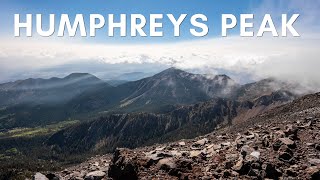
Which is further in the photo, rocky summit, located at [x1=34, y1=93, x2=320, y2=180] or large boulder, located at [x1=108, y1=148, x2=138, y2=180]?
large boulder, located at [x1=108, y1=148, x2=138, y2=180]

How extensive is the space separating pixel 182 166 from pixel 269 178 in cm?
653

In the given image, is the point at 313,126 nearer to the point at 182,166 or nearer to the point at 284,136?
the point at 284,136

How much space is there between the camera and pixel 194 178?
2909 centimetres

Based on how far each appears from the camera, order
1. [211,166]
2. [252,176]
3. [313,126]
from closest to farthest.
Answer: [252,176] < [211,166] < [313,126]

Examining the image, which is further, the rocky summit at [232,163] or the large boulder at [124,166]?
the large boulder at [124,166]

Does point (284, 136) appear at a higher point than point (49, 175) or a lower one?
higher

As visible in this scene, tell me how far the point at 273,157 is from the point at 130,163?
38.0ft

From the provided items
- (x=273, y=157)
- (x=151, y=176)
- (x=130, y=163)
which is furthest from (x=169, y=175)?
(x=273, y=157)

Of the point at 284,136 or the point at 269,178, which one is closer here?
the point at 269,178

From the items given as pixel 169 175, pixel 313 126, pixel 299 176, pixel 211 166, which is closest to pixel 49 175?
pixel 169 175

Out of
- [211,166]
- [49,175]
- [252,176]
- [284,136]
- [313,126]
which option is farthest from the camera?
[313,126]

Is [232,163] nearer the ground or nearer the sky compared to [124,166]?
nearer the sky

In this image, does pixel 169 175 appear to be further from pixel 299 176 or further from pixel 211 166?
pixel 299 176

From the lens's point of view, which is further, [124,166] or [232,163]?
[232,163]
